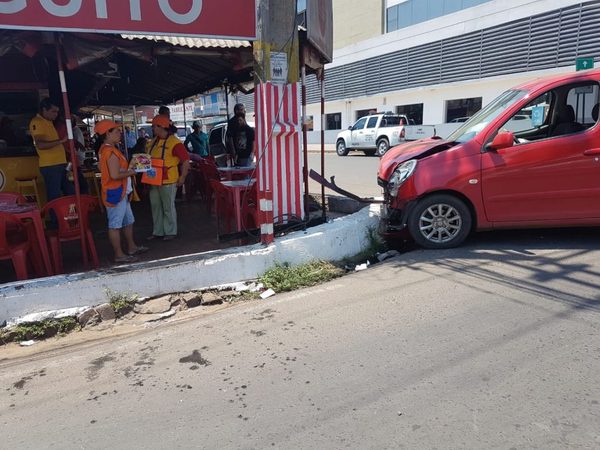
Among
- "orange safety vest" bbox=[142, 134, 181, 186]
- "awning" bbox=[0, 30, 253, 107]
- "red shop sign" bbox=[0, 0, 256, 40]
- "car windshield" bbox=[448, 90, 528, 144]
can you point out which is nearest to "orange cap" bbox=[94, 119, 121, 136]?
"awning" bbox=[0, 30, 253, 107]

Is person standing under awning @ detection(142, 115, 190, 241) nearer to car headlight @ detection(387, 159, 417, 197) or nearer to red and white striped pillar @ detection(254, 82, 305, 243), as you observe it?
red and white striped pillar @ detection(254, 82, 305, 243)

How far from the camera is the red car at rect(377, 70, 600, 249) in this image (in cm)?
542

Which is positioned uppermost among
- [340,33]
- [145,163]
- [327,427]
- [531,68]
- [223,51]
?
[340,33]

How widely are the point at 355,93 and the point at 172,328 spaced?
1290 inches

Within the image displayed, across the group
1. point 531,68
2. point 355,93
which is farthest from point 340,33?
point 531,68

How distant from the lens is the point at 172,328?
4152mm

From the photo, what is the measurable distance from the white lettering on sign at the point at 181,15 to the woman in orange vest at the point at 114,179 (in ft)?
4.38

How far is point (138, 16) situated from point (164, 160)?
1892mm

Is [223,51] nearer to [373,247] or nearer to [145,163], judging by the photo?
[145,163]

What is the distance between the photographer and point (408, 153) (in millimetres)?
6289

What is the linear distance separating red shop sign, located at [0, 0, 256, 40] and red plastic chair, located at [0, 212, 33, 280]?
1.86 meters

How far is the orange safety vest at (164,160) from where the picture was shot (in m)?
6.03

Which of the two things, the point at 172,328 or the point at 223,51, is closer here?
the point at 172,328

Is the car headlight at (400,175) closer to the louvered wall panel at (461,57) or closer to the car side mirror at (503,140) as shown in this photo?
the car side mirror at (503,140)
